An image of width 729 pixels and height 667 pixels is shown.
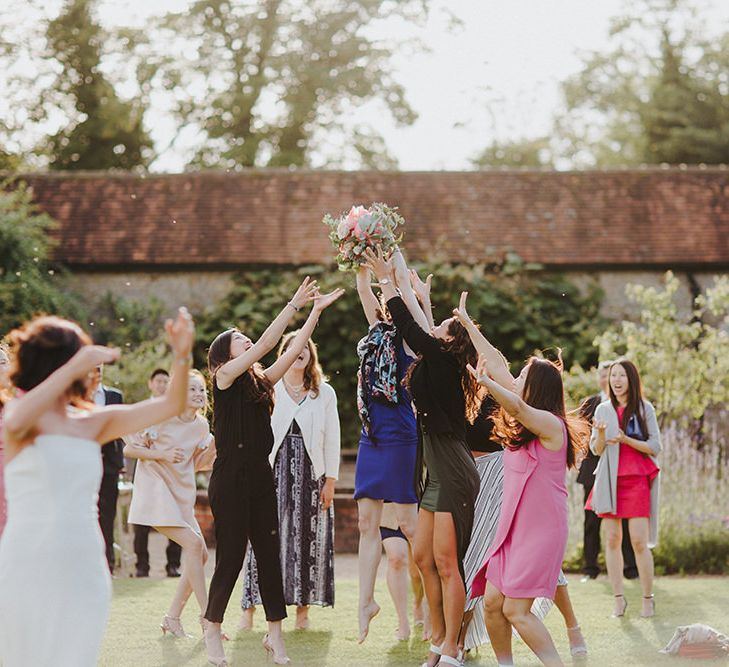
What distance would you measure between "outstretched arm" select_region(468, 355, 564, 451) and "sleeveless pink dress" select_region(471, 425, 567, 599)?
0.29 ft

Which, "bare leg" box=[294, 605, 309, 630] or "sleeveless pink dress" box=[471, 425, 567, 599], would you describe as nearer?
"sleeveless pink dress" box=[471, 425, 567, 599]

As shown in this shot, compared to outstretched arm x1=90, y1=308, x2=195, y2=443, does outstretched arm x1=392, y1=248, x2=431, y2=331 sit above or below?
above

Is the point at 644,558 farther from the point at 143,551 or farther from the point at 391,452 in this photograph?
the point at 143,551

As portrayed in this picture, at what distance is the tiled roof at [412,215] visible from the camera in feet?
74.8

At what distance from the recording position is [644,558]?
31.4 ft

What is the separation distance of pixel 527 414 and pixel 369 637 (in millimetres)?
3111

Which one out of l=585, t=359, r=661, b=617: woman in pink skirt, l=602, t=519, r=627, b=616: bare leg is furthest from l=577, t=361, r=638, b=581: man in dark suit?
l=602, t=519, r=627, b=616: bare leg

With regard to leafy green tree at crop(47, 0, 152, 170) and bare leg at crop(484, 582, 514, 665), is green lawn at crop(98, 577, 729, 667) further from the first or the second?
leafy green tree at crop(47, 0, 152, 170)

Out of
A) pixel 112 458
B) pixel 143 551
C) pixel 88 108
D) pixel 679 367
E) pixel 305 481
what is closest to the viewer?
pixel 305 481

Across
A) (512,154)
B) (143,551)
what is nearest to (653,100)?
(512,154)

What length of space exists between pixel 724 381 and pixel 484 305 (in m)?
5.88

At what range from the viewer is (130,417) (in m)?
4.76

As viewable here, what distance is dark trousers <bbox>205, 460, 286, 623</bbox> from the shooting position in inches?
295

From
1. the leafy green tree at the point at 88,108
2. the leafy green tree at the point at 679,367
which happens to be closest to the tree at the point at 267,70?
the leafy green tree at the point at 88,108
